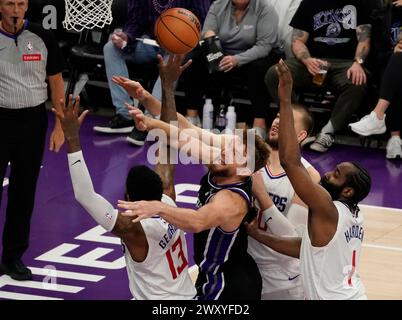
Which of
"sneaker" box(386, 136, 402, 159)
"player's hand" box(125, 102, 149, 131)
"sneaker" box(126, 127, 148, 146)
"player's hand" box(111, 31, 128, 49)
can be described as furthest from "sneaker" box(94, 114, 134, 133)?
"player's hand" box(125, 102, 149, 131)

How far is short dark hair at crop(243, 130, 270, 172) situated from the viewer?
654cm

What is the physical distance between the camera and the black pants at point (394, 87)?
38.1 ft

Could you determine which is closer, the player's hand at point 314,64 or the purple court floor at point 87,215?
the purple court floor at point 87,215

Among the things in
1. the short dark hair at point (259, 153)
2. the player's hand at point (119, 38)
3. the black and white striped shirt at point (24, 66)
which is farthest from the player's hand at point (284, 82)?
the player's hand at point (119, 38)

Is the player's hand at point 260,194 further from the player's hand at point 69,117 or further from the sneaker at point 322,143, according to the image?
the sneaker at point 322,143

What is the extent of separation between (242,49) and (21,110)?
467 centimetres

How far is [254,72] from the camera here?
12203 mm

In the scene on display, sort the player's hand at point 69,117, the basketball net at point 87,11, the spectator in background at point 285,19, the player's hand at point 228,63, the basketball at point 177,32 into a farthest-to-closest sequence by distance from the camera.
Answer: the spectator in background at point 285,19
the player's hand at point 228,63
the basketball net at point 87,11
the basketball at point 177,32
the player's hand at point 69,117

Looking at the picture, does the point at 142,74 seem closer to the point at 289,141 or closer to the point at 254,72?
the point at 254,72

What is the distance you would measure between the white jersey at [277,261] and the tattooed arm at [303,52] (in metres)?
4.97

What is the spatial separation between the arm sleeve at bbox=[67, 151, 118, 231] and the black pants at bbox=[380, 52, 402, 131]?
6.04m

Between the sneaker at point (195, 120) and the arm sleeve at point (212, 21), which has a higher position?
the arm sleeve at point (212, 21)

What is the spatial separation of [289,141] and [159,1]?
6490 millimetres

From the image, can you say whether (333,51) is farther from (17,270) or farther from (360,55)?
(17,270)
